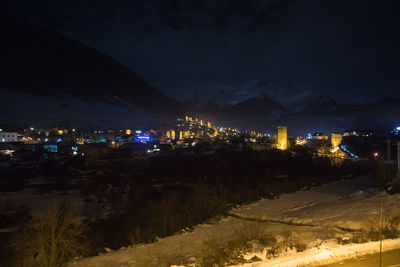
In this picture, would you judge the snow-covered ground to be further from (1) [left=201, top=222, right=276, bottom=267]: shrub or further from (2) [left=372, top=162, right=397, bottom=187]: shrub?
(2) [left=372, top=162, right=397, bottom=187]: shrub

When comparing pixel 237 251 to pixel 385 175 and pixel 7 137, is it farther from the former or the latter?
pixel 7 137

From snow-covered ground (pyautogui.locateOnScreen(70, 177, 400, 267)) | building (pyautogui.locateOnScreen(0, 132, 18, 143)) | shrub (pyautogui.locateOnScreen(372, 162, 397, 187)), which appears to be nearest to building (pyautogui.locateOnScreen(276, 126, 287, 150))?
shrub (pyautogui.locateOnScreen(372, 162, 397, 187))

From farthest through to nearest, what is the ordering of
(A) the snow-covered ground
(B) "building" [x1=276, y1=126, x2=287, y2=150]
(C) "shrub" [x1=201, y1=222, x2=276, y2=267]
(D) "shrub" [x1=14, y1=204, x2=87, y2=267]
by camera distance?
(B) "building" [x1=276, y1=126, x2=287, y2=150]
(D) "shrub" [x1=14, y1=204, x2=87, y2=267]
(C) "shrub" [x1=201, y1=222, x2=276, y2=267]
(A) the snow-covered ground

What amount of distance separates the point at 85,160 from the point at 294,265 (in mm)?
28940

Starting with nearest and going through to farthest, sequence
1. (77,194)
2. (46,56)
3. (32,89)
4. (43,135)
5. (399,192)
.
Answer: (399,192) < (77,194) < (43,135) < (32,89) < (46,56)

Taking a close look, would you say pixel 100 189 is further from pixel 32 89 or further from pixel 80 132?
pixel 32 89

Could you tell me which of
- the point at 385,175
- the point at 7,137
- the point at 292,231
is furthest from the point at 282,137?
the point at 7,137

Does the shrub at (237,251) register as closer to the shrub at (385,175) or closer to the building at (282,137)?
the shrub at (385,175)

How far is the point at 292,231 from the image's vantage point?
27.2 feet

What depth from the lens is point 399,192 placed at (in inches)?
476

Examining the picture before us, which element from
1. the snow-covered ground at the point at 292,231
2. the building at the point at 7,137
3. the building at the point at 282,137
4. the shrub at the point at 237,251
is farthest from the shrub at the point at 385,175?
the building at the point at 7,137

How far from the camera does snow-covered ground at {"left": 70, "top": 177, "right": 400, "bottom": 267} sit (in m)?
4.98

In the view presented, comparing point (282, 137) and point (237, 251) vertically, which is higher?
point (282, 137)

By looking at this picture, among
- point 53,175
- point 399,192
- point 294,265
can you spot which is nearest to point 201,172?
point 53,175
